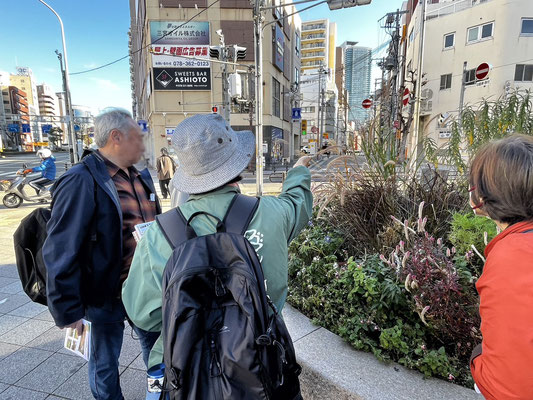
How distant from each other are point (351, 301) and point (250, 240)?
4.74ft

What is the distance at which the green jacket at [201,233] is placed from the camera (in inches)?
41.6

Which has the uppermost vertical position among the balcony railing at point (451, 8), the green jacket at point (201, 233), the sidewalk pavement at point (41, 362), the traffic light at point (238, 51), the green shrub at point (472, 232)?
the balcony railing at point (451, 8)

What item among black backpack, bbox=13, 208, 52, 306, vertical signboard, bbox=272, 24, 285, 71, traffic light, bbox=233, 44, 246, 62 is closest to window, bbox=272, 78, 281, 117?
vertical signboard, bbox=272, 24, 285, 71

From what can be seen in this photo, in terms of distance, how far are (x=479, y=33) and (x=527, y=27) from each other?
2.86 m

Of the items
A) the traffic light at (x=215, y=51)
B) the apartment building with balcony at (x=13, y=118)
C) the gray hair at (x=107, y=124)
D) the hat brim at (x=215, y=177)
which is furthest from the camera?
the apartment building with balcony at (x=13, y=118)

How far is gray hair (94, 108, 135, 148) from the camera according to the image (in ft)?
5.83

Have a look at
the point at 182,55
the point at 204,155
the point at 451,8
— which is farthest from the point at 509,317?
the point at 451,8

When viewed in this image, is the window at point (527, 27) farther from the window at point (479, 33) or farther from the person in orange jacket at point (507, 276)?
the person in orange jacket at point (507, 276)

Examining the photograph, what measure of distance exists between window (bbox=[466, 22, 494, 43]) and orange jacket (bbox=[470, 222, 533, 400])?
30.0 metres

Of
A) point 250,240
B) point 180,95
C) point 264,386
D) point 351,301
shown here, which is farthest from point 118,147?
point 180,95

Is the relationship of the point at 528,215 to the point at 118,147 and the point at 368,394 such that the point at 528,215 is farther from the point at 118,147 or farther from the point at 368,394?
the point at 118,147

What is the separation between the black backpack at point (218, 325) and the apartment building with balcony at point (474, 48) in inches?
828

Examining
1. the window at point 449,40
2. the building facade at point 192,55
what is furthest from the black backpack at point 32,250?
the window at point 449,40

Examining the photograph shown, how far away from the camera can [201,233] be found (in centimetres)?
106
